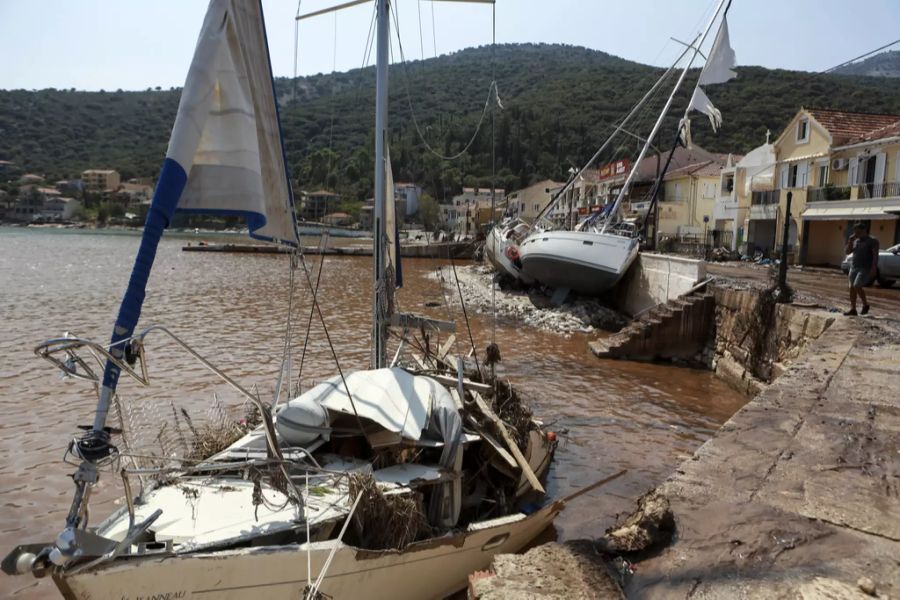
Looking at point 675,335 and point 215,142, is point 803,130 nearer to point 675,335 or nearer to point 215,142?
point 675,335

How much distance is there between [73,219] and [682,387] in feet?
442

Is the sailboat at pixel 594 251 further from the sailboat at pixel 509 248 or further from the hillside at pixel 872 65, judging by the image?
the hillside at pixel 872 65

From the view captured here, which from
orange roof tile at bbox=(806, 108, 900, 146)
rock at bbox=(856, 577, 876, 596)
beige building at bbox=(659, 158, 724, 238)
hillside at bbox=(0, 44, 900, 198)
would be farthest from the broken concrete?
beige building at bbox=(659, 158, 724, 238)

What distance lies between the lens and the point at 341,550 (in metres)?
Answer: 4.20

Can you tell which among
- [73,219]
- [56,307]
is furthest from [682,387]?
[73,219]

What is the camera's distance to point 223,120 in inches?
168

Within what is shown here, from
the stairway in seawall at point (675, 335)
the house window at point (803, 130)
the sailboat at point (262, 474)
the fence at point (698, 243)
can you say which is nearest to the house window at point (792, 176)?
the house window at point (803, 130)

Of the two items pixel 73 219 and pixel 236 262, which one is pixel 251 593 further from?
pixel 73 219

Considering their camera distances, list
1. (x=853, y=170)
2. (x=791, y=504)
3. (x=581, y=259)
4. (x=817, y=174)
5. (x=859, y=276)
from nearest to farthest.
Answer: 1. (x=791, y=504)
2. (x=859, y=276)
3. (x=581, y=259)
4. (x=853, y=170)
5. (x=817, y=174)

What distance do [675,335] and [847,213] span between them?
16.3 metres

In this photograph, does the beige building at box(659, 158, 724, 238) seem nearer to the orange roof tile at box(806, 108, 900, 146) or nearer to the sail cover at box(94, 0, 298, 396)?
the orange roof tile at box(806, 108, 900, 146)

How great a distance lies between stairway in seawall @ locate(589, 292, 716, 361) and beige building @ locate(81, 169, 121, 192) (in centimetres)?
14458

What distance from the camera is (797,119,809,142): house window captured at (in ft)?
98.8

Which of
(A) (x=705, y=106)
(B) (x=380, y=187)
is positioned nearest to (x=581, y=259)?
(A) (x=705, y=106)
